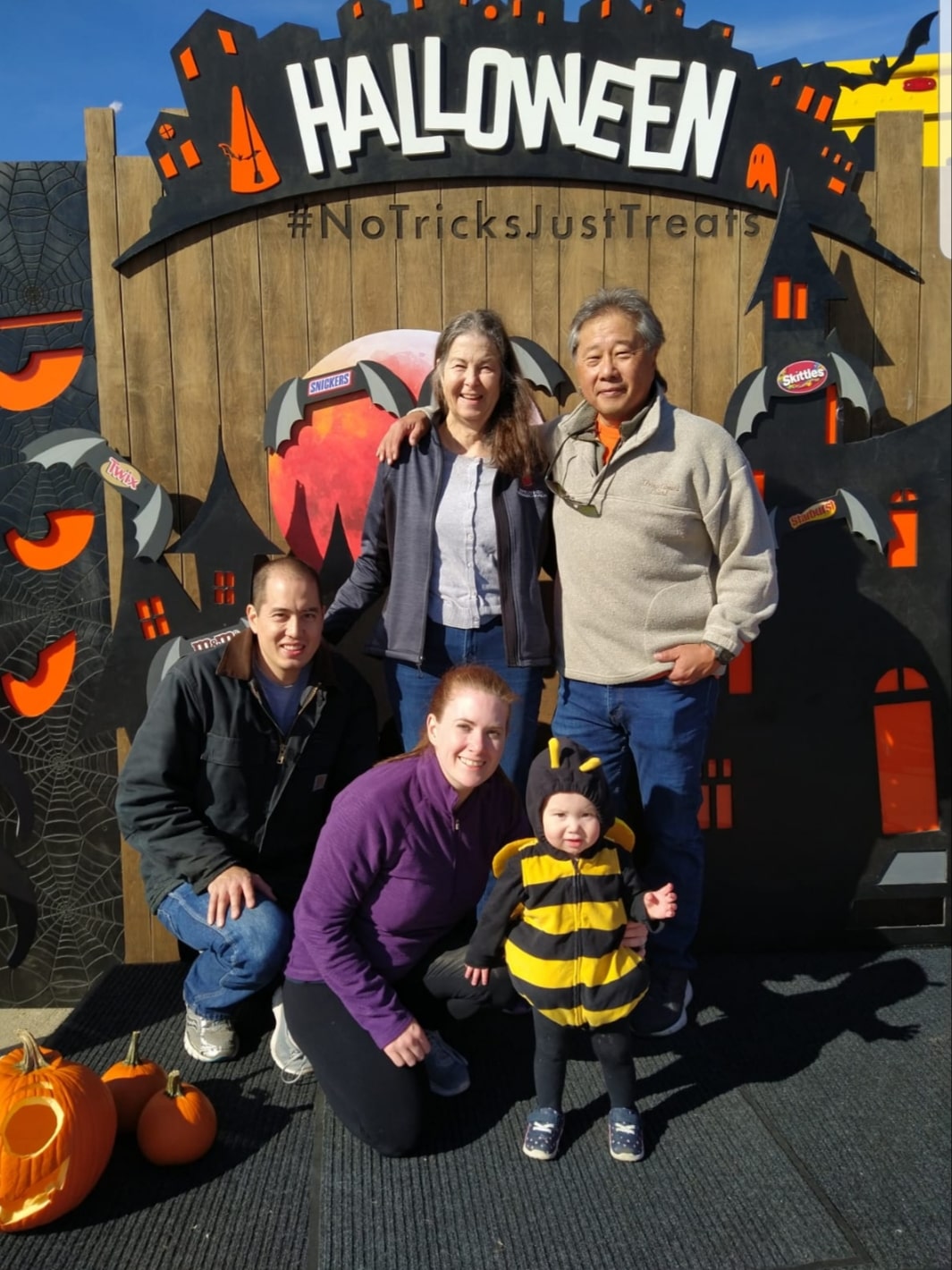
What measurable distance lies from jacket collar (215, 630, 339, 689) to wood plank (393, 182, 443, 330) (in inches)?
43.3

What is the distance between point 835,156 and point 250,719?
2395 millimetres

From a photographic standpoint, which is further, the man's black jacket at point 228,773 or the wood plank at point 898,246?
the wood plank at point 898,246

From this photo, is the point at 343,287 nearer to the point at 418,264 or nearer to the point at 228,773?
the point at 418,264

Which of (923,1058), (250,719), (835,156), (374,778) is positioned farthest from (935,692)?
(250,719)

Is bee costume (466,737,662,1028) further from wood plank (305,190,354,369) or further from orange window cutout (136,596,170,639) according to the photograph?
wood plank (305,190,354,369)

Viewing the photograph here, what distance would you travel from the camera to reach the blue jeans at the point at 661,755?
2430 millimetres

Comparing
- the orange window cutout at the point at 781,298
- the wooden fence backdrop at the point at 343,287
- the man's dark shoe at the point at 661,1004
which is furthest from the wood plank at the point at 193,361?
the man's dark shoe at the point at 661,1004

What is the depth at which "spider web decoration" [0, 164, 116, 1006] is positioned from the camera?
2895 millimetres

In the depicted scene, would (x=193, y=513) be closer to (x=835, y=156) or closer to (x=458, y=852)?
(x=458, y=852)

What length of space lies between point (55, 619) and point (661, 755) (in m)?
1.87

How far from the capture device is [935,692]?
3.20 metres

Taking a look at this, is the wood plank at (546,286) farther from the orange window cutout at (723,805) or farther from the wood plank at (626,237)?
the orange window cutout at (723,805)

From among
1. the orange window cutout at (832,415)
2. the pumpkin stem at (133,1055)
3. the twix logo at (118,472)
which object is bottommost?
the pumpkin stem at (133,1055)

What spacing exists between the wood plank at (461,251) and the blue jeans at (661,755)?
4.07 feet
